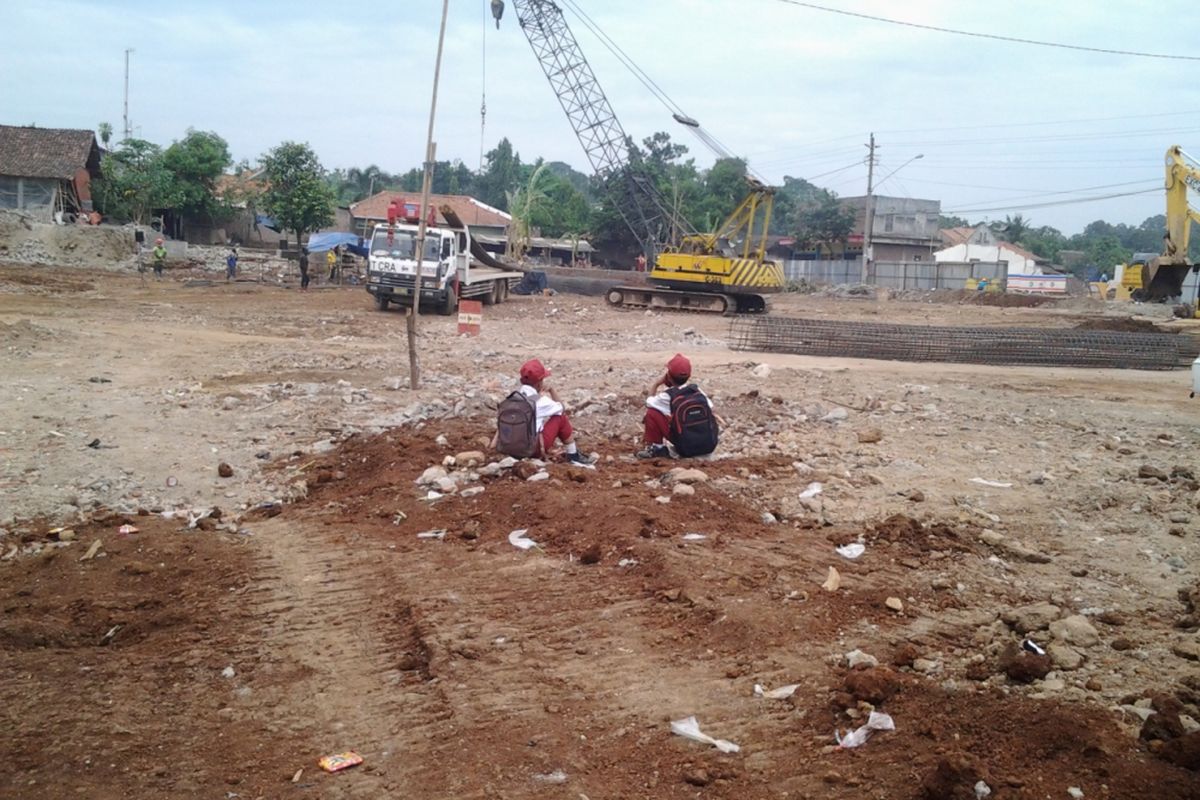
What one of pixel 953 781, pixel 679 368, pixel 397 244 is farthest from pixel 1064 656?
pixel 397 244

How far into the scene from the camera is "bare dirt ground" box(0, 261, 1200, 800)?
336 cm

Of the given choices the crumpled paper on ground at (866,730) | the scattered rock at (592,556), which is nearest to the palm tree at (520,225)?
the scattered rock at (592,556)

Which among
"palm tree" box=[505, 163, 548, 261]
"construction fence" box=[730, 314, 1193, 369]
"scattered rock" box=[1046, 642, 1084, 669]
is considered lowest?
"scattered rock" box=[1046, 642, 1084, 669]

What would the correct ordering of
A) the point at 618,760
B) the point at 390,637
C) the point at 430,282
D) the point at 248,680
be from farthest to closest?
1. the point at 430,282
2. the point at 390,637
3. the point at 248,680
4. the point at 618,760

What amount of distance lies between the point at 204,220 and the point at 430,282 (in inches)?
1106

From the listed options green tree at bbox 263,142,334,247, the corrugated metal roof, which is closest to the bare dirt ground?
green tree at bbox 263,142,334,247

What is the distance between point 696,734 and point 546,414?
387cm

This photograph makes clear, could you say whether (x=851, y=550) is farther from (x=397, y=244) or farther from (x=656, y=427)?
(x=397, y=244)

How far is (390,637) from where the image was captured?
177 inches

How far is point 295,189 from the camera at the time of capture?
38250mm

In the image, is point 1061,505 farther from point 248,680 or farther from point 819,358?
point 819,358

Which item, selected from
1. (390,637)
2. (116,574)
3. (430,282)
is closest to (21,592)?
(116,574)

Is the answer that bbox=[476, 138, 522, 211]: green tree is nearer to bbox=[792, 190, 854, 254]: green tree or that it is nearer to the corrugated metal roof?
bbox=[792, 190, 854, 254]: green tree

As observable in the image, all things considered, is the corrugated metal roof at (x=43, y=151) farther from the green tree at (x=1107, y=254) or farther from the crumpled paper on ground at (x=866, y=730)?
the green tree at (x=1107, y=254)
